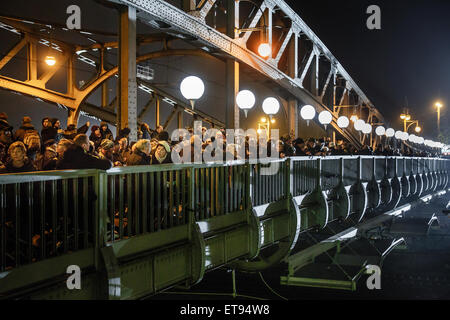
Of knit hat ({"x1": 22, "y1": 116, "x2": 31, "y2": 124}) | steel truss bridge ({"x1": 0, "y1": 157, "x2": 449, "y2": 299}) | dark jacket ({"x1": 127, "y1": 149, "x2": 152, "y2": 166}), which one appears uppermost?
knit hat ({"x1": 22, "y1": 116, "x2": 31, "y2": 124})

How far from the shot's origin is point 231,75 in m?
17.4

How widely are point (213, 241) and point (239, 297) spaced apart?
11774 mm

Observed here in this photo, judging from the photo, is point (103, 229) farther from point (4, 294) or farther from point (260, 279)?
point (260, 279)

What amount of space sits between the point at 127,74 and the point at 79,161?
581cm

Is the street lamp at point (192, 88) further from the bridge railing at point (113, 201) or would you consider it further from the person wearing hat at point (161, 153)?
the person wearing hat at point (161, 153)

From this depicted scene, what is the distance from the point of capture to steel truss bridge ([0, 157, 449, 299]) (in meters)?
4.48

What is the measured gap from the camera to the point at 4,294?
414 cm

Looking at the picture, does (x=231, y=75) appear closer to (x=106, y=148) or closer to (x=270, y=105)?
(x=270, y=105)

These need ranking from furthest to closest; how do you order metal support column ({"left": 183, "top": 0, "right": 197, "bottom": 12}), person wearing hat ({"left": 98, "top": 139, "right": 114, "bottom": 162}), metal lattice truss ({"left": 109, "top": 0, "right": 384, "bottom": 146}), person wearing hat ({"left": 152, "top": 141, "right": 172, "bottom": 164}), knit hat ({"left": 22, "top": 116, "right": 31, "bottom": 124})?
1. metal support column ({"left": 183, "top": 0, "right": 197, "bottom": 12})
2. metal lattice truss ({"left": 109, "top": 0, "right": 384, "bottom": 146})
3. knit hat ({"left": 22, "top": 116, "right": 31, "bottom": 124})
4. person wearing hat ({"left": 98, "top": 139, "right": 114, "bottom": 162})
5. person wearing hat ({"left": 152, "top": 141, "right": 172, "bottom": 164})

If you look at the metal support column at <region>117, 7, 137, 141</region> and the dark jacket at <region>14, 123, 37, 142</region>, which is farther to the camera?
the metal support column at <region>117, 7, 137, 141</region>

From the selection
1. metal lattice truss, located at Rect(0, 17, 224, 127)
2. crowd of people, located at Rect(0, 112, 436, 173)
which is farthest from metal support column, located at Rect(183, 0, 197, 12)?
crowd of people, located at Rect(0, 112, 436, 173)

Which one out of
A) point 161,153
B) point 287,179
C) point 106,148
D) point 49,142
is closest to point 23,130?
point 49,142

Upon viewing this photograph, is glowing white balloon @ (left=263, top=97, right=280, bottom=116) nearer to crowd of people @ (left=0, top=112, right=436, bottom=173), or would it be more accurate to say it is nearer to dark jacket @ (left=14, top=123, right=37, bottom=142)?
crowd of people @ (left=0, top=112, right=436, bottom=173)
